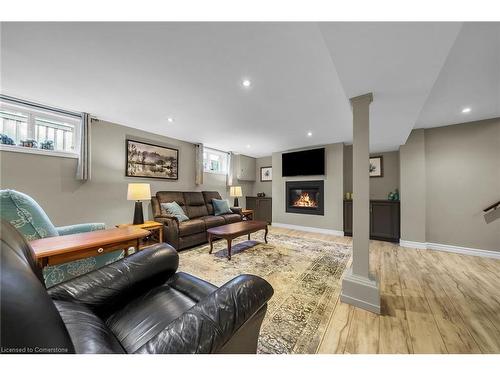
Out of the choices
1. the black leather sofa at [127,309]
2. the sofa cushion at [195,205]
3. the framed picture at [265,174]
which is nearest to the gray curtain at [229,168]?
the sofa cushion at [195,205]

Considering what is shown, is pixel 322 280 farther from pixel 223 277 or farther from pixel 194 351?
pixel 194 351

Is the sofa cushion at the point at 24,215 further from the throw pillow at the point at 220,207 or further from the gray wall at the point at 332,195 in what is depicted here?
the gray wall at the point at 332,195

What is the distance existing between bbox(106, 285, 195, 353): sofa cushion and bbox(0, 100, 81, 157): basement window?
2855 mm

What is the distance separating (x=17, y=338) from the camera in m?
0.40

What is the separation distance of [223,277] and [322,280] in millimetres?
1171

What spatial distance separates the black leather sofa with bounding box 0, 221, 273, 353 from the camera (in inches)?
16.6

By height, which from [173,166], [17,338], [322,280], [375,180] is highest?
[173,166]

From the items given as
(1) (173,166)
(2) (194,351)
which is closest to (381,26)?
(2) (194,351)

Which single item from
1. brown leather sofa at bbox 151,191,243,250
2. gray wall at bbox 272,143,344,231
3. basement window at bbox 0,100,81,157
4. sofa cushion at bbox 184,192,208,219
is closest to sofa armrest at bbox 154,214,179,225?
brown leather sofa at bbox 151,191,243,250

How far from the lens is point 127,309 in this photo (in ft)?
3.48

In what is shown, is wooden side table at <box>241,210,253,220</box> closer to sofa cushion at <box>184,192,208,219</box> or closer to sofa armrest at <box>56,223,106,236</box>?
sofa cushion at <box>184,192,208,219</box>

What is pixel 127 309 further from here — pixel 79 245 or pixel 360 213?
pixel 360 213

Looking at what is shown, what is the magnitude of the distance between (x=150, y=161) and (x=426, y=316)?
175 inches
